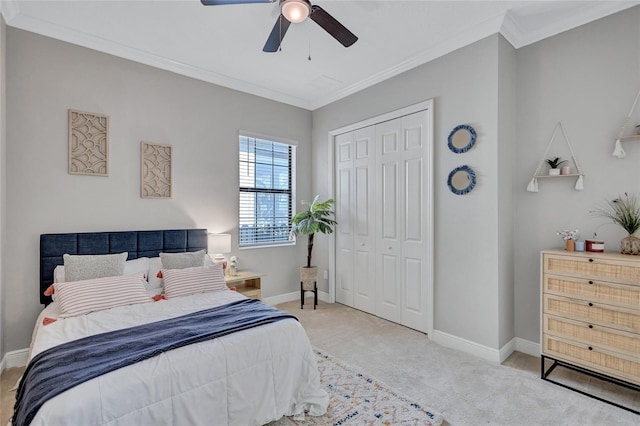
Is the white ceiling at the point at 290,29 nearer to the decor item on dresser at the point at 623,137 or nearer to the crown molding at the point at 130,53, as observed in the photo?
the crown molding at the point at 130,53

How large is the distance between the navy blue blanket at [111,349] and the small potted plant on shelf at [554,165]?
8.71 feet

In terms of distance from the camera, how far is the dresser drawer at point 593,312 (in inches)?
86.9

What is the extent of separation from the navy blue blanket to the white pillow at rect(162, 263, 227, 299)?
0.62 m

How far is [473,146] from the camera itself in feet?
9.86

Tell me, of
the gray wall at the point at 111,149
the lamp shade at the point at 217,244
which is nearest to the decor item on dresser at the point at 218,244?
the lamp shade at the point at 217,244

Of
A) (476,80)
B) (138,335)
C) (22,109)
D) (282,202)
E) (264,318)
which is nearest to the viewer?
(138,335)

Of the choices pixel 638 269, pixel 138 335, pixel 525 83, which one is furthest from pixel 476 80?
pixel 138 335

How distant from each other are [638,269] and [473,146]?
5.02 feet

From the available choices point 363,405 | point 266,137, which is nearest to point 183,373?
point 363,405

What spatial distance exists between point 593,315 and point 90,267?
13.6 ft

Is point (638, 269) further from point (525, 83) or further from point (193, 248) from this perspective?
A: point (193, 248)

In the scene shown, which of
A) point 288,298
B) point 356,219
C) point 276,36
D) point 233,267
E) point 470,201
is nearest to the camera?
point 276,36

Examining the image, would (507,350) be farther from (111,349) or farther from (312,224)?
(111,349)

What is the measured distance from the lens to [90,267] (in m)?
2.72
